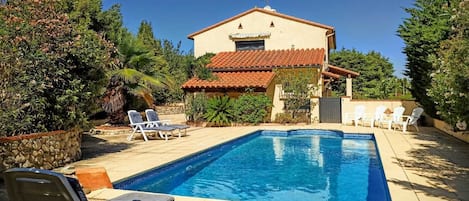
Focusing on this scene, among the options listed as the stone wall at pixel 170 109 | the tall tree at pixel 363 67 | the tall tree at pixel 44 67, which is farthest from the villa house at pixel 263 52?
the tall tree at pixel 44 67

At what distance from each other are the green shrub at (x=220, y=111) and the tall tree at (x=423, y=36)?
10.6m

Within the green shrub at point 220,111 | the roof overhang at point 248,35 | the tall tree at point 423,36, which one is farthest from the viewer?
the roof overhang at point 248,35

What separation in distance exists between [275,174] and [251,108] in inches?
474

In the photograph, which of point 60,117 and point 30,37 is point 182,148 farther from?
point 30,37

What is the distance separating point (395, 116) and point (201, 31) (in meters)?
17.8

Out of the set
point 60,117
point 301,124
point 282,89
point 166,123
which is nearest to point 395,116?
point 301,124

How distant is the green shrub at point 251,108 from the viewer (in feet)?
73.0

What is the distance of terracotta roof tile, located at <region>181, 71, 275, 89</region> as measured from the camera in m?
22.8

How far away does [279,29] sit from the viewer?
2895 cm

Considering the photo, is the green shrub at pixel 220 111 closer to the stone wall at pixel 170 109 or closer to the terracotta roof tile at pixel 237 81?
the terracotta roof tile at pixel 237 81

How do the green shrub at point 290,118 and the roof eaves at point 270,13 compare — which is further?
the roof eaves at point 270,13

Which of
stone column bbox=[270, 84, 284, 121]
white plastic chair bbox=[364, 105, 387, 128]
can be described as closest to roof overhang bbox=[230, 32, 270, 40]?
stone column bbox=[270, 84, 284, 121]

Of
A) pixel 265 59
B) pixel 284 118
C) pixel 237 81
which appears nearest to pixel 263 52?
pixel 265 59

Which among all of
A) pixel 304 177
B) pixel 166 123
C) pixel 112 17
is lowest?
pixel 304 177
